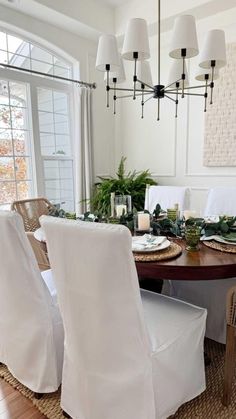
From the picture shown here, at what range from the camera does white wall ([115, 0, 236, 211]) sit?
3.41 meters

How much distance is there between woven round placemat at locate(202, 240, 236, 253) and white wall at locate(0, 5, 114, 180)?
2.79 meters

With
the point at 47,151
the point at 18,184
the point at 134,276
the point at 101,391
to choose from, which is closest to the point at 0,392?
the point at 101,391

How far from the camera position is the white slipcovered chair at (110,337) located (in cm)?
98

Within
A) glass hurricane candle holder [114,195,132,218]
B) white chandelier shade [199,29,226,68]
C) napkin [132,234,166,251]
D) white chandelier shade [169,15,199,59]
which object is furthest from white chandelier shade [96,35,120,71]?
napkin [132,234,166,251]

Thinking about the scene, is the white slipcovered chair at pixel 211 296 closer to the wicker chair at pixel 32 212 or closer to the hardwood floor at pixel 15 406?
the hardwood floor at pixel 15 406

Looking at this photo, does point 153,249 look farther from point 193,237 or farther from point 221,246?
point 221,246

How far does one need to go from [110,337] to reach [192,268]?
1.54ft

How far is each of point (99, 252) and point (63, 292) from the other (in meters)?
0.30

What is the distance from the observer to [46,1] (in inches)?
119

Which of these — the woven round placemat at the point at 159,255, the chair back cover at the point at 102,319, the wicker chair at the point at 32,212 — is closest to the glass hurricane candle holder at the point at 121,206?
the woven round placemat at the point at 159,255

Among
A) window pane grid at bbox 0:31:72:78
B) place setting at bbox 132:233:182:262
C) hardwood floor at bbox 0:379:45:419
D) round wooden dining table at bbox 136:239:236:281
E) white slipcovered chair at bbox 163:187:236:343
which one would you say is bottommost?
hardwood floor at bbox 0:379:45:419

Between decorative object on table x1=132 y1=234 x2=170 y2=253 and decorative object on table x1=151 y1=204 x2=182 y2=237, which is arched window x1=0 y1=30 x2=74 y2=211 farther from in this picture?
decorative object on table x1=132 y1=234 x2=170 y2=253

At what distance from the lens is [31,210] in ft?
8.75

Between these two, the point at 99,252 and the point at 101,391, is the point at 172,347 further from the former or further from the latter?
the point at 99,252
